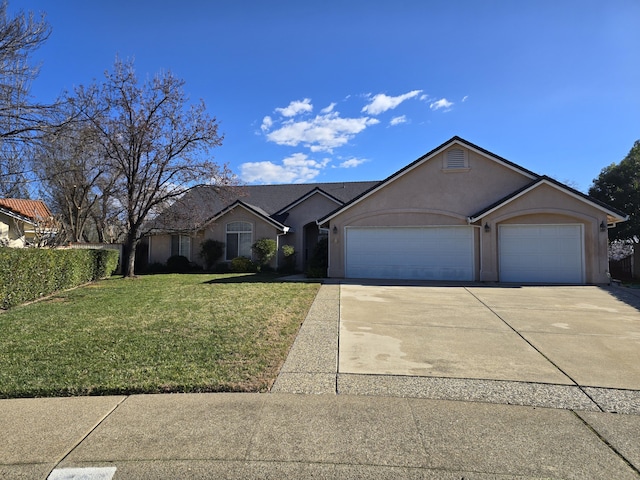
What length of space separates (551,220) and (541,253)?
4.33 ft

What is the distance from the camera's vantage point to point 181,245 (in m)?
Answer: 22.7

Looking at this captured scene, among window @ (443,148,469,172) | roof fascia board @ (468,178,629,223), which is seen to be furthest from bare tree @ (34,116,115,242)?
roof fascia board @ (468,178,629,223)

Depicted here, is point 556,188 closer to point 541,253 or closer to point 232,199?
point 541,253

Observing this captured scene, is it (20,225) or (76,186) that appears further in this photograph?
(76,186)

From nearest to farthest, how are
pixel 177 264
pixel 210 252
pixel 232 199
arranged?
pixel 232 199
pixel 210 252
pixel 177 264

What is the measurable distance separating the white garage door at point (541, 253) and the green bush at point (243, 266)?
1189 cm

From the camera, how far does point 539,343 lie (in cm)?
637

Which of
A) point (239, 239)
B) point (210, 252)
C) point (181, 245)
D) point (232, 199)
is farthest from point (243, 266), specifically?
point (181, 245)

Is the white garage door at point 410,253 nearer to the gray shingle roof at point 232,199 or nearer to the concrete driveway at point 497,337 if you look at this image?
the concrete driveway at point 497,337

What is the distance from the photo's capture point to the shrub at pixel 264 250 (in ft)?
65.6

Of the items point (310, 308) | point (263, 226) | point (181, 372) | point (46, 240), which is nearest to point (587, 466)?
point (181, 372)

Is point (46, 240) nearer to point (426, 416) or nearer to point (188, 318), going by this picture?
point (188, 318)

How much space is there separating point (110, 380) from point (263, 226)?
16.8 metres

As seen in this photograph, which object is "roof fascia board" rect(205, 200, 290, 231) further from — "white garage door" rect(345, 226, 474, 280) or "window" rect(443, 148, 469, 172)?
"window" rect(443, 148, 469, 172)
